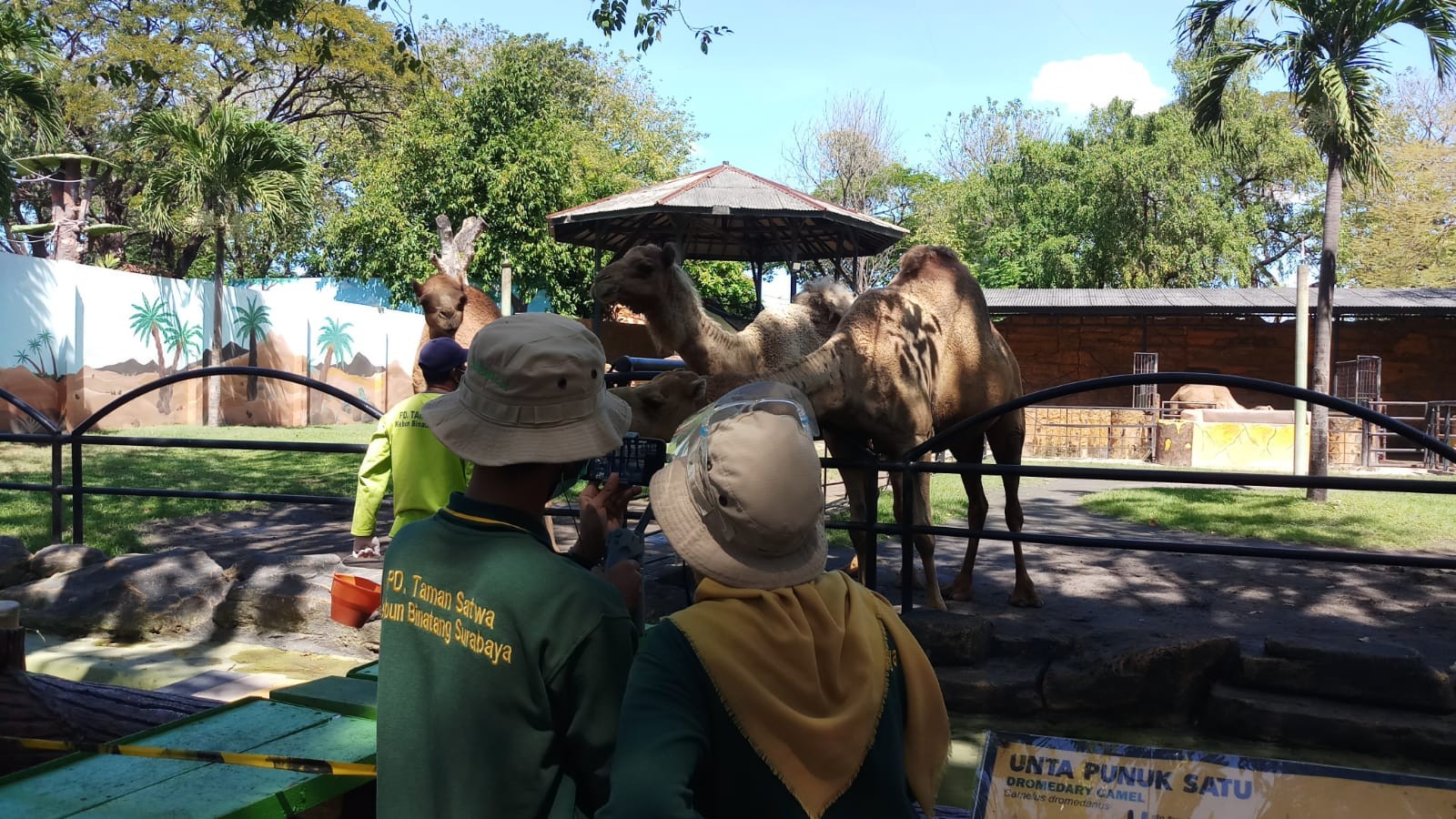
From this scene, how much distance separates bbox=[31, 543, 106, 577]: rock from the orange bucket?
324 cm

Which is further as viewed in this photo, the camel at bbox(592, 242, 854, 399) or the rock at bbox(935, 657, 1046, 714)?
the camel at bbox(592, 242, 854, 399)

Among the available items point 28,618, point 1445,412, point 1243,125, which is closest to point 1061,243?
point 1243,125

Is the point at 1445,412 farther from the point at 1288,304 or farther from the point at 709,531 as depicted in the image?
the point at 709,531

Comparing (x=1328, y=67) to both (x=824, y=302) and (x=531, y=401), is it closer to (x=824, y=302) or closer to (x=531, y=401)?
(x=824, y=302)

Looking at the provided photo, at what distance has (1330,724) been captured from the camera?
454cm

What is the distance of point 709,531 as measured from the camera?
5.09 feet

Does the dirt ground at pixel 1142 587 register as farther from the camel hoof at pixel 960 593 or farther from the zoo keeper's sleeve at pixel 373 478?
the zoo keeper's sleeve at pixel 373 478

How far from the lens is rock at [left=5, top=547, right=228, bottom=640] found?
6.20 metres

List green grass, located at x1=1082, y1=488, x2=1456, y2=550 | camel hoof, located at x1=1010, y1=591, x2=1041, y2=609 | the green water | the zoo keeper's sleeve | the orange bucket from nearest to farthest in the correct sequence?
1. the green water
2. the orange bucket
3. the zoo keeper's sleeve
4. camel hoof, located at x1=1010, y1=591, x2=1041, y2=609
5. green grass, located at x1=1082, y1=488, x2=1456, y2=550

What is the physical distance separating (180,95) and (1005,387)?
2698 centimetres

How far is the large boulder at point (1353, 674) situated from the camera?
15.0 feet

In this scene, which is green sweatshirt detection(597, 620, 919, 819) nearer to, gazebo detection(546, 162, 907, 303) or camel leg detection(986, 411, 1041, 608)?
camel leg detection(986, 411, 1041, 608)

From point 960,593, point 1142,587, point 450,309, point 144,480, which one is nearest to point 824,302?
point 960,593

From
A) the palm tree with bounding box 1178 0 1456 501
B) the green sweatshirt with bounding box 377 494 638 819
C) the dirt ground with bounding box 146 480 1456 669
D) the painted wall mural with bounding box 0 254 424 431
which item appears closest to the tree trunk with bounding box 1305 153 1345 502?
the palm tree with bounding box 1178 0 1456 501
